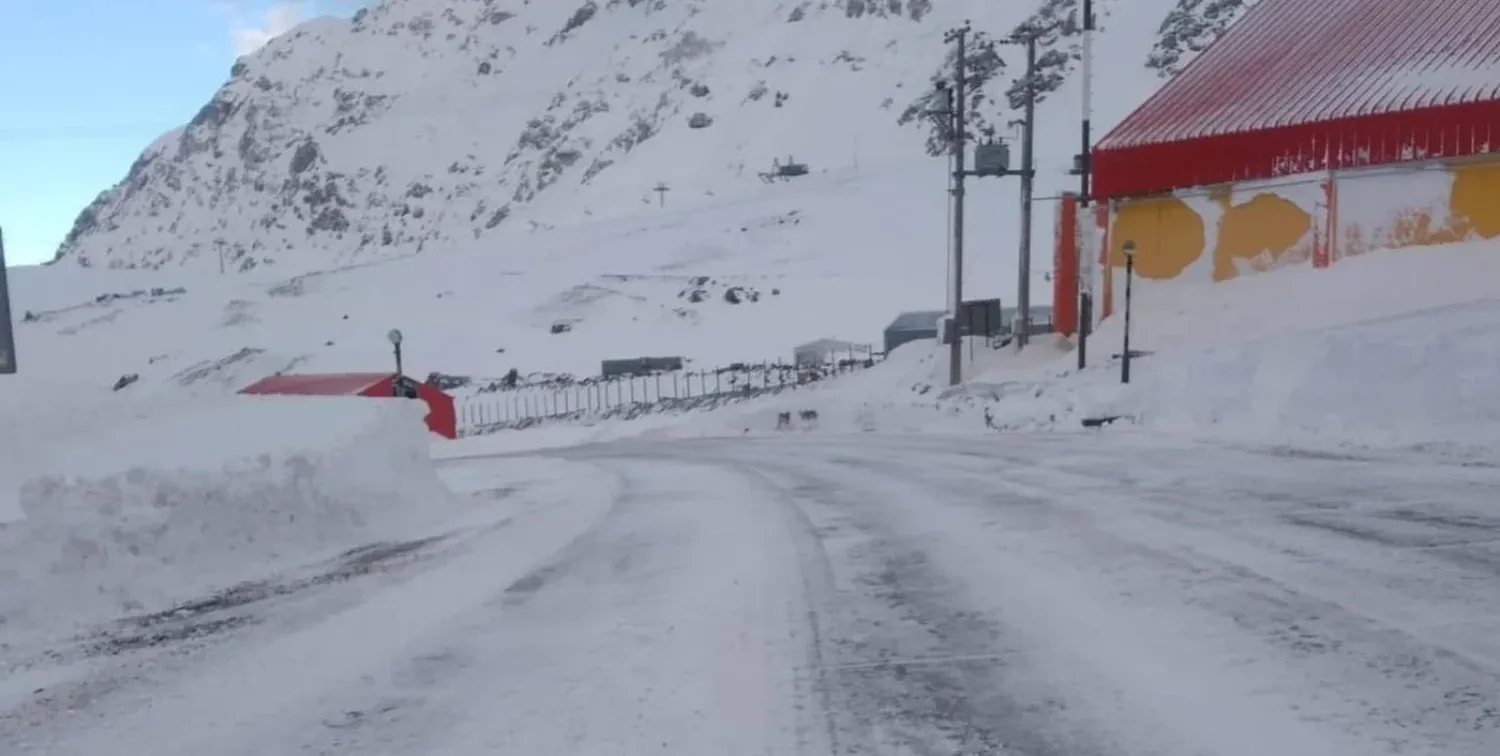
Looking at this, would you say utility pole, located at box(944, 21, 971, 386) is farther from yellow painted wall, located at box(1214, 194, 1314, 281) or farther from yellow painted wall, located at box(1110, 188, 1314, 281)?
yellow painted wall, located at box(1214, 194, 1314, 281)

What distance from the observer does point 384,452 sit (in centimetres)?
947

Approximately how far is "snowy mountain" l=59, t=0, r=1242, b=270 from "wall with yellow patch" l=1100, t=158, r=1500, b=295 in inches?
2934

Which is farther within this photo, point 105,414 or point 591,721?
point 105,414

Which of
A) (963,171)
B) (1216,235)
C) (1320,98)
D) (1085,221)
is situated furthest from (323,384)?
(1320,98)

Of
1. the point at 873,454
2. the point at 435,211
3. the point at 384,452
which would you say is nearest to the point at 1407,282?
the point at 873,454

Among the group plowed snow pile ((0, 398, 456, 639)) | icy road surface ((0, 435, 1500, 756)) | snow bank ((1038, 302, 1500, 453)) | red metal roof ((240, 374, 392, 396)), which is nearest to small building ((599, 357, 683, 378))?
red metal roof ((240, 374, 392, 396))

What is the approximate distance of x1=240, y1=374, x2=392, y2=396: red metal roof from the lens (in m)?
29.9

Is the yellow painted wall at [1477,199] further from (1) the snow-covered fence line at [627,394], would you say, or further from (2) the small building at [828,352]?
(2) the small building at [828,352]

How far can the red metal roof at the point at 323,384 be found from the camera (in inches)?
1176

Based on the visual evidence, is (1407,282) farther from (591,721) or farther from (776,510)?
(591,721)

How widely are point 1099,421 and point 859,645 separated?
13972 millimetres

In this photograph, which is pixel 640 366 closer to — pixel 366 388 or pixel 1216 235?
pixel 366 388

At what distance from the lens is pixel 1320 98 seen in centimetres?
2041

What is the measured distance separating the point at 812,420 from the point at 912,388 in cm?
273
